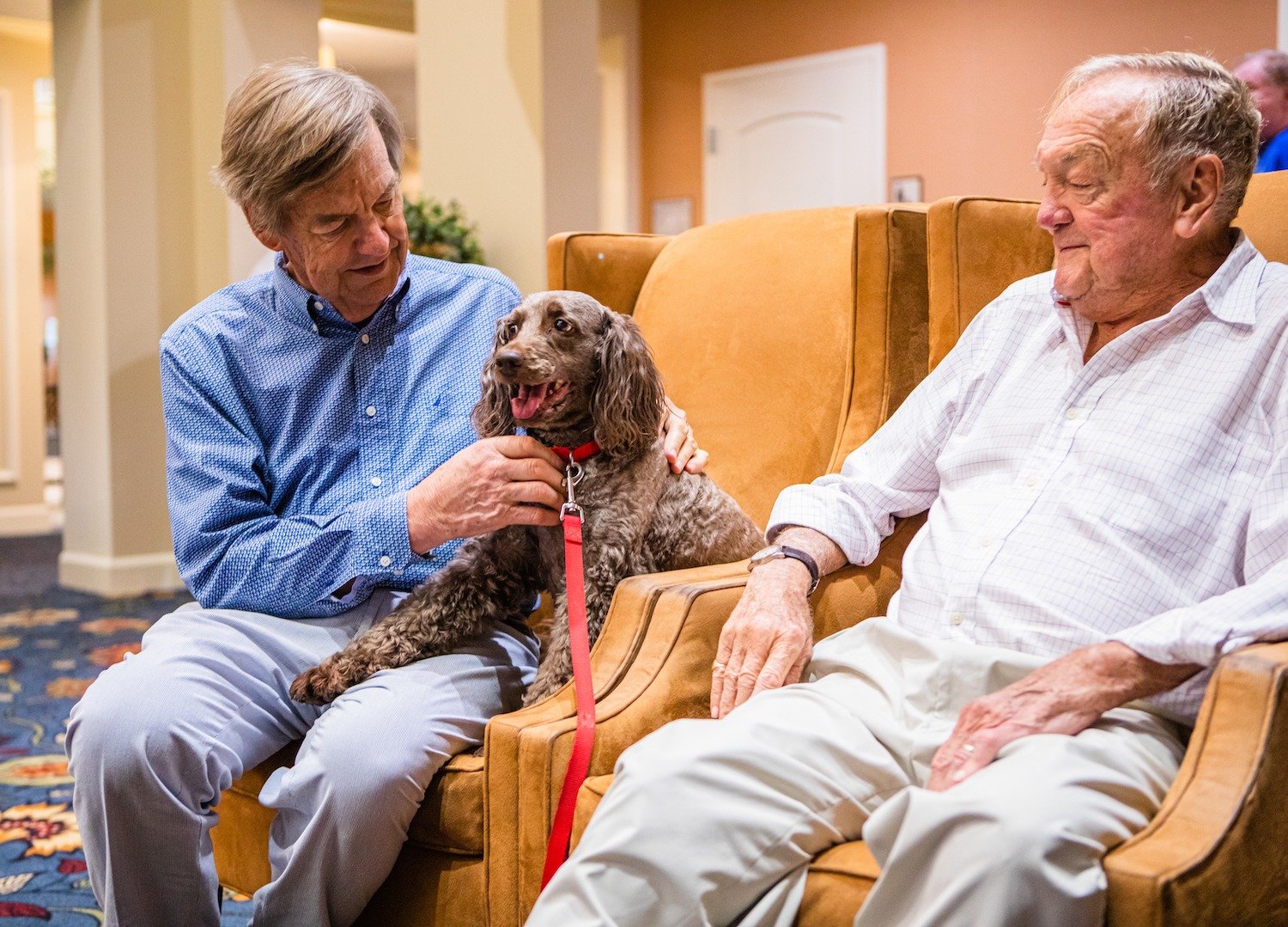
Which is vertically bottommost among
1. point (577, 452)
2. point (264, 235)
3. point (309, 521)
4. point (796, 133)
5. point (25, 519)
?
point (25, 519)

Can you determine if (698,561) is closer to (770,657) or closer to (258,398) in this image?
(770,657)

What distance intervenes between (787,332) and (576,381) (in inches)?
23.7

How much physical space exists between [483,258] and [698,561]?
3.17 meters

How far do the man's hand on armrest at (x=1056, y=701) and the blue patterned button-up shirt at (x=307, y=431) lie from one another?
89cm

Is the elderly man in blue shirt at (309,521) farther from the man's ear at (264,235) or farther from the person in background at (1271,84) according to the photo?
the person in background at (1271,84)

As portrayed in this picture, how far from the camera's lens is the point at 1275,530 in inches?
53.3

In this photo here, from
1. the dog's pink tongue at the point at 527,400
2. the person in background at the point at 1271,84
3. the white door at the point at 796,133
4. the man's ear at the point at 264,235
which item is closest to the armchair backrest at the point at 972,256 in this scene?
the dog's pink tongue at the point at 527,400

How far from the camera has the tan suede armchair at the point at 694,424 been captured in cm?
158

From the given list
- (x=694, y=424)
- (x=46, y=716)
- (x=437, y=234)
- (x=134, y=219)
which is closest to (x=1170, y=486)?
(x=694, y=424)

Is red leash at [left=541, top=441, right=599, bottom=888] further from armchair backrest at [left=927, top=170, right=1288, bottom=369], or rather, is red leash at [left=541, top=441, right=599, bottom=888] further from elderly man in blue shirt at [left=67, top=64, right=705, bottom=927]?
armchair backrest at [left=927, top=170, right=1288, bottom=369]

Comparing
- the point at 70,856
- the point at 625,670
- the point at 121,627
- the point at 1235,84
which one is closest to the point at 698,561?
the point at 625,670

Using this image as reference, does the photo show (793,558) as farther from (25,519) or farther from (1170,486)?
(25,519)

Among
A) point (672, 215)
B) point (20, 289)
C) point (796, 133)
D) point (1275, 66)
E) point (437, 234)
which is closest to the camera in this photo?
point (1275, 66)

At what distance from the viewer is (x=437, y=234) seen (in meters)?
4.63
